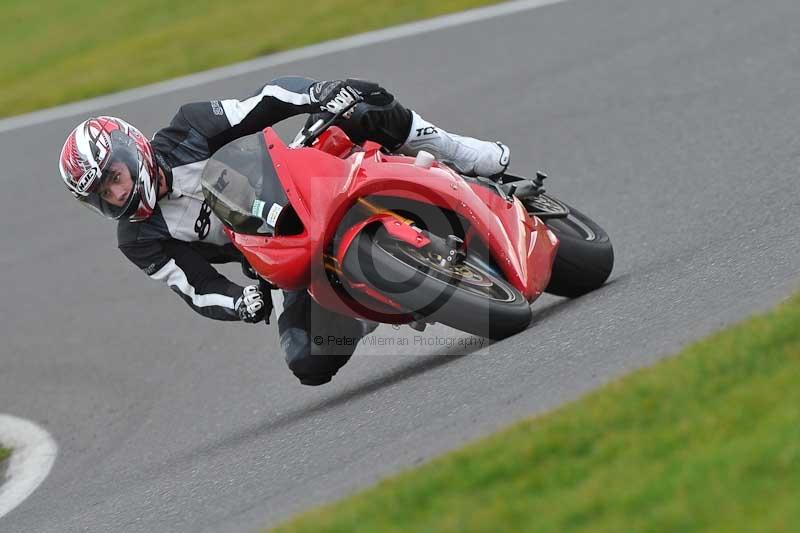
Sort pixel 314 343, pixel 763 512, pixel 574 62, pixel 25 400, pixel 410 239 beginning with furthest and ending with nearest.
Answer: pixel 574 62, pixel 25 400, pixel 314 343, pixel 410 239, pixel 763 512

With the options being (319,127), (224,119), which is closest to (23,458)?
(224,119)

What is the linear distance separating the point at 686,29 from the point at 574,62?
0.91m

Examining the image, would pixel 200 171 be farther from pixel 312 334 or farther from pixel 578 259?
pixel 578 259

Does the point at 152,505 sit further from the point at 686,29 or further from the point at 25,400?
the point at 686,29

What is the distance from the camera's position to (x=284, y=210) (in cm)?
560

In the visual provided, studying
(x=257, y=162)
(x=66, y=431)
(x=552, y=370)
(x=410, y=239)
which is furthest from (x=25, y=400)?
(x=552, y=370)

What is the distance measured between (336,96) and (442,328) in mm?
1791

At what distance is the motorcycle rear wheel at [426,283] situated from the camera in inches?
211

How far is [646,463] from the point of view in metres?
3.70

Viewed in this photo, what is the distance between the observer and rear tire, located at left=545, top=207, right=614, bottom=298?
6.44 m

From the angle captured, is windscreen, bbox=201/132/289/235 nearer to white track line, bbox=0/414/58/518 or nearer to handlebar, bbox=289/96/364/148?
handlebar, bbox=289/96/364/148

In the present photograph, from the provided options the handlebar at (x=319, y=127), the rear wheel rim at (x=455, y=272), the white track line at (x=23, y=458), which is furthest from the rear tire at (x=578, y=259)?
the white track line at (x=23, y=458)

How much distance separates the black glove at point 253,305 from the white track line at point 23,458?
1.48 metres

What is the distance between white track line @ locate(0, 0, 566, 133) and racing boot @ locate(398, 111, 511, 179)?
533cm
